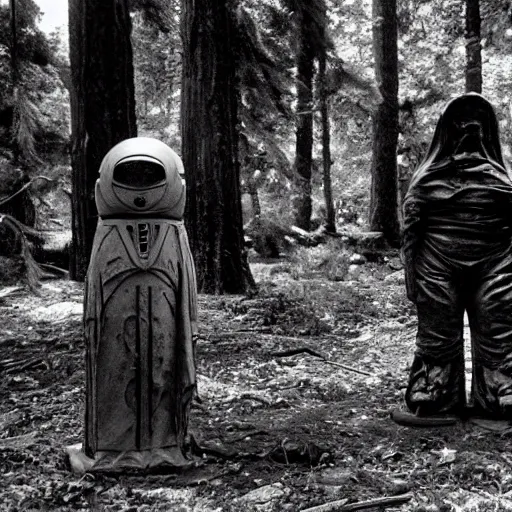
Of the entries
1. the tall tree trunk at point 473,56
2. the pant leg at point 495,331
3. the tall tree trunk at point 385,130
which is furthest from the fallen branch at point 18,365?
the tall tree trunk at point 385,130

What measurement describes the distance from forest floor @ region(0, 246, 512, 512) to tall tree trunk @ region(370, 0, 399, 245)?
6.85 m

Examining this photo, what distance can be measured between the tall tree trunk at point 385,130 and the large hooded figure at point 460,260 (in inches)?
434

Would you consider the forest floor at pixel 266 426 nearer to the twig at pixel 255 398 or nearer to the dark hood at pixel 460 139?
the twig at pixel 255 398

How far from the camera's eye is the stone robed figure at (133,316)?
14.1 ft

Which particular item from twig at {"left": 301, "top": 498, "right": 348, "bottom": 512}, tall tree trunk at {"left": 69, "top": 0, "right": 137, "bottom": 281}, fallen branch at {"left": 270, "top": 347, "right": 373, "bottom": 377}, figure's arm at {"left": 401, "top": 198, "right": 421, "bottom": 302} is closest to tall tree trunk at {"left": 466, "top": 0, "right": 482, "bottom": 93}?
tall tree trunk at {"left": 69, "top": 0, "right": 137, "bottom": 281}

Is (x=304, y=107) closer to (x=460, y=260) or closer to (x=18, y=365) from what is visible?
(x=18, y=365)

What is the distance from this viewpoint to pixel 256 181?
15773 mm

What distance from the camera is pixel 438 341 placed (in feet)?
17.8

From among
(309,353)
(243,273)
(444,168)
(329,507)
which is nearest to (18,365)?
(309,353)

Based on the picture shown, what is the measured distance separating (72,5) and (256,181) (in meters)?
7.76

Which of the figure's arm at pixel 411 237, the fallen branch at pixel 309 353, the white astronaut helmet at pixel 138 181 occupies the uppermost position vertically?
the white astronaut helmet at pixel 138 181

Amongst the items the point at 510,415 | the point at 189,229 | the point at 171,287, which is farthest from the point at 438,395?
the point at 189,229

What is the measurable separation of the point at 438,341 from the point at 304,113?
10972 mm

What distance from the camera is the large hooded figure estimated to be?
17.2 feet
